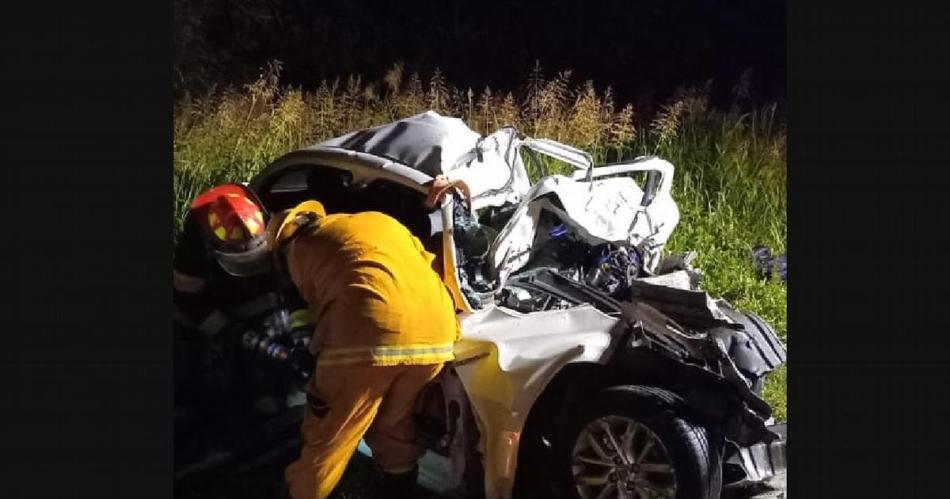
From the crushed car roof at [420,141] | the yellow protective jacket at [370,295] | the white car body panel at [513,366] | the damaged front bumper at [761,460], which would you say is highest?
the crushed car roof at [420,141]

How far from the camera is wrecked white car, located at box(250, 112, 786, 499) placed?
4.62 m

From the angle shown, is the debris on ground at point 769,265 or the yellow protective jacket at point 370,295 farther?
the debris on ground at point 769,265

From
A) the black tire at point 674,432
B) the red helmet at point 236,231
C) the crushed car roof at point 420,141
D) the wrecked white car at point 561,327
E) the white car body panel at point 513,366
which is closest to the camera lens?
the black tire at point 674,432

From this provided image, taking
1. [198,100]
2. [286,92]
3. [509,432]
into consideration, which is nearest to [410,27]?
[286,92]

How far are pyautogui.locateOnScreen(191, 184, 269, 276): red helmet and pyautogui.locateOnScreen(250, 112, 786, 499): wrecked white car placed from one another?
45cm

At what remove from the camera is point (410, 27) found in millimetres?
5594

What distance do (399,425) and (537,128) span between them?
4.80 feet

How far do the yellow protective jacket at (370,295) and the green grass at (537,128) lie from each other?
0.76 metres

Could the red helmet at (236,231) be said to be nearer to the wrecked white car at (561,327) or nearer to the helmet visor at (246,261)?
the helmet visor at (246,261)

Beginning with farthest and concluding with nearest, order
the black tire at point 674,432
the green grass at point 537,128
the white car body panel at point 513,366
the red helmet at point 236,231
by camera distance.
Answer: the green grass at point 537,128 → the red helmet at point 236,231 → the white car body panel at point 513,366 → the black tire at point 674,432

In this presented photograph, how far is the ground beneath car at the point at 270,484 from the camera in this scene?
5.21 m

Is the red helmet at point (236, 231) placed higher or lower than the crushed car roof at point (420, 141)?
lower

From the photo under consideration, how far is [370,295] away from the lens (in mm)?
4766

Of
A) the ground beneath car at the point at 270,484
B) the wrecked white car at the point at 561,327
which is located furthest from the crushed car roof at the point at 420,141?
the ground beneath car at the point at 270,484
